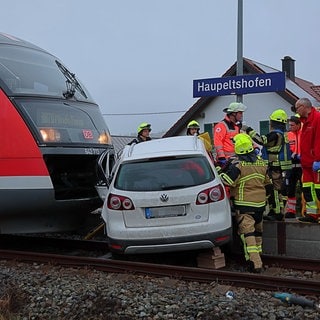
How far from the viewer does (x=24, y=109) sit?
764cm

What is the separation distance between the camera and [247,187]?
7117mm

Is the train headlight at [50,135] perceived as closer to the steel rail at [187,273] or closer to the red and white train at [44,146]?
the red and white train at [44,146]


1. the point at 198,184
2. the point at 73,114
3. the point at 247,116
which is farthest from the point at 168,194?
the point at 247,116

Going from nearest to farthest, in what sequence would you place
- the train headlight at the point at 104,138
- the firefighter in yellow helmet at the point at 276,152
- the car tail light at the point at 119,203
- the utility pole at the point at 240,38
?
the car tail light at the point at 119,203 < the firefighter in yellow helmet at the point at 276,152 < the train headlight at the point at 104,138 < the utility pole at the point at 240,38

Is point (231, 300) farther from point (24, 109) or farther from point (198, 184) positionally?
point (24, 109)

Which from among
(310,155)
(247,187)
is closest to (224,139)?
(310,155)

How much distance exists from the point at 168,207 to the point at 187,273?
2.76 feet

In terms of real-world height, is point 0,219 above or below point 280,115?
below

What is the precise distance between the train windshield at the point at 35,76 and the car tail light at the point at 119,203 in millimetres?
2184

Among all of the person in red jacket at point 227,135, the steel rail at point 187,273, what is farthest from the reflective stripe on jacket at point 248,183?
the person in red jacket at point 227,135

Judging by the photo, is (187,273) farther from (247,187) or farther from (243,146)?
(243,146)

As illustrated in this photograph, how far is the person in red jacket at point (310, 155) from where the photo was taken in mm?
7758

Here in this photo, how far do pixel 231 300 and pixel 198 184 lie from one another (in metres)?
2.03

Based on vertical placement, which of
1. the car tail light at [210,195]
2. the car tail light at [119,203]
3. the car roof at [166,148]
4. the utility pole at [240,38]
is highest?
the utility pole at [240,38]
